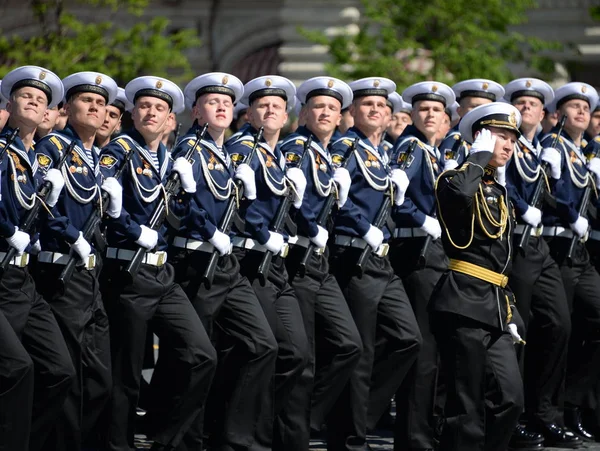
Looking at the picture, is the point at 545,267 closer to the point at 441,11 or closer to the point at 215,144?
the point at 215,144

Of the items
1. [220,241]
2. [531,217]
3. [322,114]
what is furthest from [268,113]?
[531,217]

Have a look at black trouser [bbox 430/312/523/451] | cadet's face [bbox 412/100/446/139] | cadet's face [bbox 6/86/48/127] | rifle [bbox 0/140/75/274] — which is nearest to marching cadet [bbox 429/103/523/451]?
black trouser [bbox 430/312/523/451]

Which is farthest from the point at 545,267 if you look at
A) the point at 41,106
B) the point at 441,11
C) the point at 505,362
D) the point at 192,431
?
the point at 441,11

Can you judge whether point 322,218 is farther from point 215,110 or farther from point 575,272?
point 575,272

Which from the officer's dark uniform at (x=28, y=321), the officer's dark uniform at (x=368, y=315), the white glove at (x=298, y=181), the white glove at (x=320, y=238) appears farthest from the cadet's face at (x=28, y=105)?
the officer's dark uniform at (x=368, y=315)

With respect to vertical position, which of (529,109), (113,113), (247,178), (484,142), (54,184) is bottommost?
(54,184)

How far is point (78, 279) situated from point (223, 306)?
2.86 feet

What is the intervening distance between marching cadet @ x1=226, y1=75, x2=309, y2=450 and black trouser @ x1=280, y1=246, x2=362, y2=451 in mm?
75

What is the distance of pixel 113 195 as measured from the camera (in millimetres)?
8109

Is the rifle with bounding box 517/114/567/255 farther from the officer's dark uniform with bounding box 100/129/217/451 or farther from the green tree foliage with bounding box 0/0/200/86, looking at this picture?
the green tree foliage with bounding box 0/0/200/86

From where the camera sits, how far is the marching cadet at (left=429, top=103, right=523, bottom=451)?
25.3ft

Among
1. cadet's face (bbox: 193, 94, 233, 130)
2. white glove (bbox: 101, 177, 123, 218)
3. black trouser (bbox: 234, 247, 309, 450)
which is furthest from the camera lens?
cadet's face (bbox: 193, 94, 233, 130)

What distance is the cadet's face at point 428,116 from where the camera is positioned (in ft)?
32.3

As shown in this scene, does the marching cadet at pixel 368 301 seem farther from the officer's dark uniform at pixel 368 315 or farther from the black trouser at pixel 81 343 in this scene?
the black trouser at pixel 81 343
